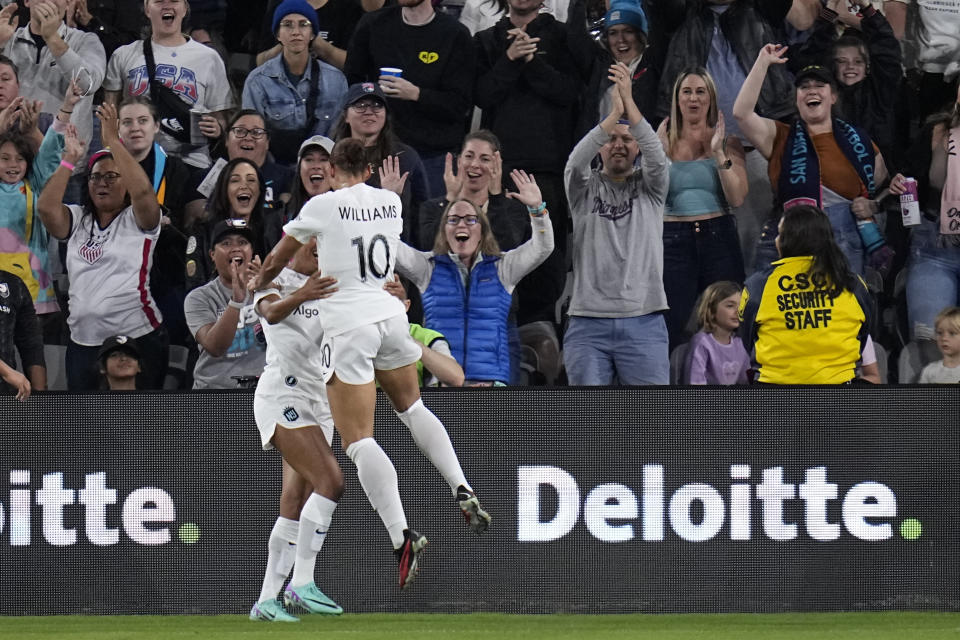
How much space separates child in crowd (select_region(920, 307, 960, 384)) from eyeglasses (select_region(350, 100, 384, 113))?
392 cm

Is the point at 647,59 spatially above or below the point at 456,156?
above

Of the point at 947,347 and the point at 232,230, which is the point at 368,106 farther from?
the point at 947,347

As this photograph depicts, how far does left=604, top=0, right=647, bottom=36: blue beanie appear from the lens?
10.1 m

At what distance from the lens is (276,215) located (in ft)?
31.6

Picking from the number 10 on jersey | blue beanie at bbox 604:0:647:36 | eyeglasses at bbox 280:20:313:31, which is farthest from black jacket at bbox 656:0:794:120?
the number 10 on jersey

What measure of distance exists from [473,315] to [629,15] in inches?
108

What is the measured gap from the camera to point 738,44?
10344 mm

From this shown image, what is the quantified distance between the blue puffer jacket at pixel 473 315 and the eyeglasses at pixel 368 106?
4.44 feet

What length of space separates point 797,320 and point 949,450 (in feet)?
3.52

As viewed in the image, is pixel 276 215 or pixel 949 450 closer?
pixel 949 450

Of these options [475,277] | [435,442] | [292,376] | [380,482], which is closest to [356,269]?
[292,376]

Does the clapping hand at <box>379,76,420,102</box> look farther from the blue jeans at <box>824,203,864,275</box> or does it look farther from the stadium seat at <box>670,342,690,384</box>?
the blue jeans at <box>824,203,864,275</box>

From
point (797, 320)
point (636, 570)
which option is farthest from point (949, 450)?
point (636, 570)

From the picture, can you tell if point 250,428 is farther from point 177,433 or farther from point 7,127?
point 7,127
